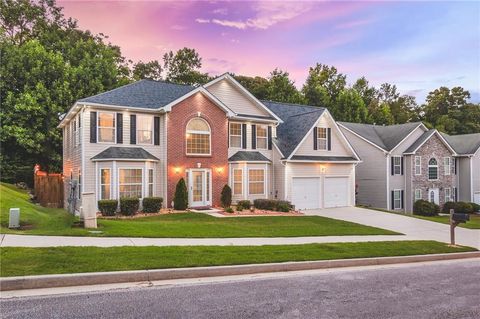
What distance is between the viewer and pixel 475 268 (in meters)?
9.45

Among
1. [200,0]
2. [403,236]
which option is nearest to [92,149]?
[200,0]

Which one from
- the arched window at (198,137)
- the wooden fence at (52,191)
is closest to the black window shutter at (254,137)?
the arched window at (198,137)

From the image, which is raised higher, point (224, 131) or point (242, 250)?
point (224, 131)

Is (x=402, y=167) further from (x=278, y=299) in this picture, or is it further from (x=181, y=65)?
(x=181, y=65)

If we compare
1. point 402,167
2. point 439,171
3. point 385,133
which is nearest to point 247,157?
point 402,167

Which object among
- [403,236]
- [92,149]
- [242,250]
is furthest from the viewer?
[92,149]

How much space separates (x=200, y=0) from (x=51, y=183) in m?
16.0

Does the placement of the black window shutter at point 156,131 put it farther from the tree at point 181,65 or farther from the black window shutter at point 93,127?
the tree at point 181,65

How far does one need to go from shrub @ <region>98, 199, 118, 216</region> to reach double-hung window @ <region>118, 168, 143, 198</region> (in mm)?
1002

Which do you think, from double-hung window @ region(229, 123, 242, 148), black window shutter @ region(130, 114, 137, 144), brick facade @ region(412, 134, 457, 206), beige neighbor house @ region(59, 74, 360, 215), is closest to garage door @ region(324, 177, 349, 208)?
beige neighbor house @ region(59, 74, 360, 215)

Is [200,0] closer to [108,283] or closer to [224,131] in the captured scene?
[224,131]

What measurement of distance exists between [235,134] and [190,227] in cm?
1103

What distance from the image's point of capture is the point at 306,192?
23.7 m

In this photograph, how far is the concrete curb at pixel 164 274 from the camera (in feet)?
20.0
